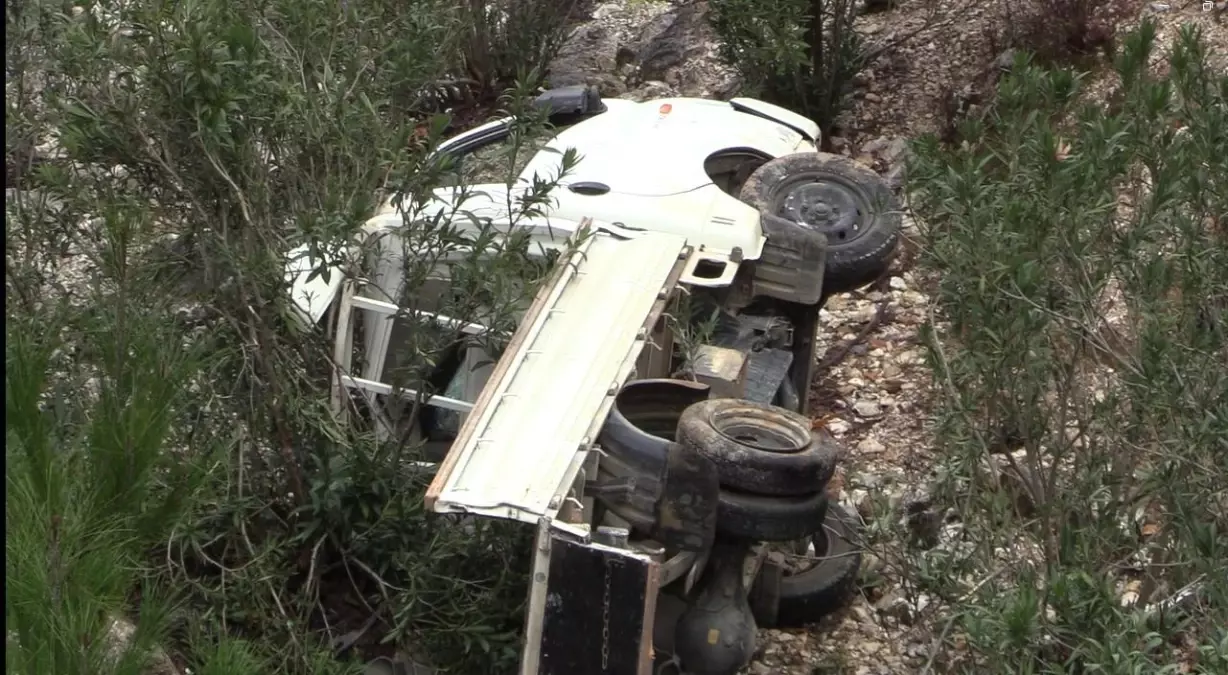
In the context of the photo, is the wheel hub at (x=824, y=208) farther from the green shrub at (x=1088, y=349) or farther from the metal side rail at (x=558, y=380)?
the green shrub at (x=1088, y=349)

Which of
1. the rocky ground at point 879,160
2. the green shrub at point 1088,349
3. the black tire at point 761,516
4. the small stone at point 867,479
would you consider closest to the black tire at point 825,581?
the rocky ground at point 879,160

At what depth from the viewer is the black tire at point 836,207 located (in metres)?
5.96

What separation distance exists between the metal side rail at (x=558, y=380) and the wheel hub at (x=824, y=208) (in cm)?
75

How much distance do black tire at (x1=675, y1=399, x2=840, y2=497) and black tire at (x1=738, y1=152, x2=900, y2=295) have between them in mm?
1443

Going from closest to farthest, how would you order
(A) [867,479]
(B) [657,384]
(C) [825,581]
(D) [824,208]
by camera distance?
(B) [657,384]
(C) [825,581]
(D) [824,208]
(A) [867,479]

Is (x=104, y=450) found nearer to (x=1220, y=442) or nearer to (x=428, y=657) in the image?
(x=428, y=657)

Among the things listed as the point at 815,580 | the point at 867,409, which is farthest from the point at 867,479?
the point at 815,580

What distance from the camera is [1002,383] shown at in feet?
15.1

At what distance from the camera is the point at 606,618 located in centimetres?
394

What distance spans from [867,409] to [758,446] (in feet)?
10.1

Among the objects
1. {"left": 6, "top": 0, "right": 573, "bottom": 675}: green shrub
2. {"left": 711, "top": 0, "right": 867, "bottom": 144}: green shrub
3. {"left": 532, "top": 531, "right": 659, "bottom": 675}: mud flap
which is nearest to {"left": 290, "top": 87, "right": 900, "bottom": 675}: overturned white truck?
{"left": 532, "top": 531, "right": 659, "bottom": 675}: mud flap

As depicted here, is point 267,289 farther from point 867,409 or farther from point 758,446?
point 867,409

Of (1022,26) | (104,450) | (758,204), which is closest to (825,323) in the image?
(758,204)

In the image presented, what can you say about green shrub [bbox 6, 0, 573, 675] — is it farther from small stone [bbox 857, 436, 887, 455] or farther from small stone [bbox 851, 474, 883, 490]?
small stone [bbox 857, 436, 887, 455]
